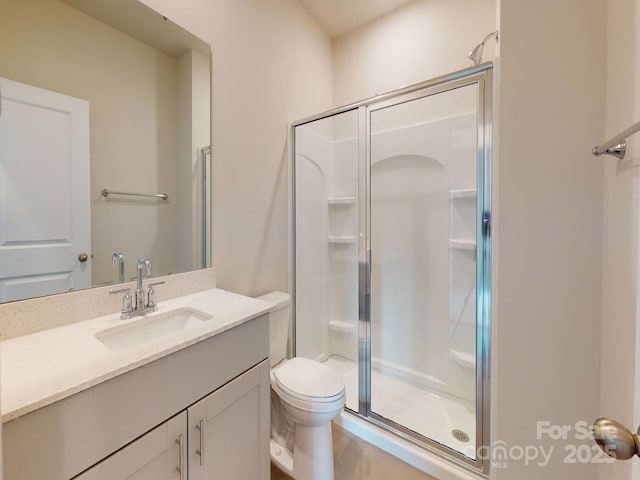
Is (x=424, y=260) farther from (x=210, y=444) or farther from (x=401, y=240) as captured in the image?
(x=210, y=444)

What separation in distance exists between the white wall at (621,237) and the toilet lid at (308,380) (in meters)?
0.98

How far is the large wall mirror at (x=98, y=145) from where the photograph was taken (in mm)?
897

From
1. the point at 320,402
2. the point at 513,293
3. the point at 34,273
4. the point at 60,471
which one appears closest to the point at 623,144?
the point at 513,293

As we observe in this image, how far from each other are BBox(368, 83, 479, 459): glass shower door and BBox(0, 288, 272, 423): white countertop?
1403 mm

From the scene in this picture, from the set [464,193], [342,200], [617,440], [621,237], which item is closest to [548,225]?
[621,237]

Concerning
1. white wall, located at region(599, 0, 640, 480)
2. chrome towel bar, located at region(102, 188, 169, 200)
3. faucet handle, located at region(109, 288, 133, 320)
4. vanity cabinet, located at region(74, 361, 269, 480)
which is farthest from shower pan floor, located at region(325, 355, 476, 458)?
chrome towel bar, located at region(102, 188, 169, 200)

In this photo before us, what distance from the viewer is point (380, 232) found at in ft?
7.25

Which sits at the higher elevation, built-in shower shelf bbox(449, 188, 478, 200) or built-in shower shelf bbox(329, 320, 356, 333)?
built-in shower shelf bbox(449, 188, 478, 200)

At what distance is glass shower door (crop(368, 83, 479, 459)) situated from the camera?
185cm

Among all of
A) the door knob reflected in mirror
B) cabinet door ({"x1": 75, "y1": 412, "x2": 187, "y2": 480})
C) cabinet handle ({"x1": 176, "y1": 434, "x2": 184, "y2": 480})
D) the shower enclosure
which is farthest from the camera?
the shower enclosure

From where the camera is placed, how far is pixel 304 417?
4.15 ft

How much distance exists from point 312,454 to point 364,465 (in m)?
0.37

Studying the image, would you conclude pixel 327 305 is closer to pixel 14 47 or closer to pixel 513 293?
pixel 513 293

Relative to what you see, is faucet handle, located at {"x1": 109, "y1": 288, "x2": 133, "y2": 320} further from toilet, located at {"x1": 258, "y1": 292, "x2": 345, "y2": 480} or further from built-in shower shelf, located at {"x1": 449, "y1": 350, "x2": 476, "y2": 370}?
built-in shower shelf, located at {"x1": 449, "y1": 350, "x2": 476, "y2": 370}
